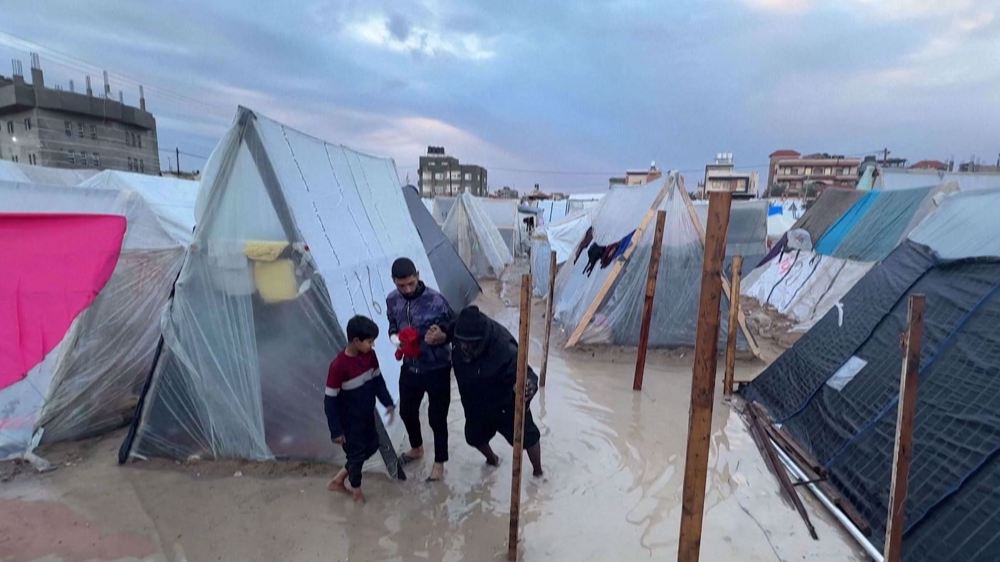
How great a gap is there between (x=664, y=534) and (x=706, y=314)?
178cm

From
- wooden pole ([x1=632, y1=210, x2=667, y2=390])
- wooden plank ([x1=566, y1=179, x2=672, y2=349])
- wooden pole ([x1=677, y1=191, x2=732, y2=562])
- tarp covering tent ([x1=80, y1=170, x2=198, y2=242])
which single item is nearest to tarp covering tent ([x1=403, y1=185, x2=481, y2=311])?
wooden plank ([x1=566, y1=179, x2=672, y2=349])

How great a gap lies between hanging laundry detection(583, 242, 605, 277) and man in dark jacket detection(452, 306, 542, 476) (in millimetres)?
4895

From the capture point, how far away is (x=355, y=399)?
3104 mm

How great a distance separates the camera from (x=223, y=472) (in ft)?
11.5

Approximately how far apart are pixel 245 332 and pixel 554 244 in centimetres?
945

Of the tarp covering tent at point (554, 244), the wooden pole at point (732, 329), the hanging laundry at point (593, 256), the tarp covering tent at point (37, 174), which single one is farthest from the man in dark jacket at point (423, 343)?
the tarp covering tent at point (554, 244)

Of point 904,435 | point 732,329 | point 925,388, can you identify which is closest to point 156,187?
point 732,329

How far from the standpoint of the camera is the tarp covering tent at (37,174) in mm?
8411

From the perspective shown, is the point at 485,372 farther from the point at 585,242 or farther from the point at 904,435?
the point at 585,242

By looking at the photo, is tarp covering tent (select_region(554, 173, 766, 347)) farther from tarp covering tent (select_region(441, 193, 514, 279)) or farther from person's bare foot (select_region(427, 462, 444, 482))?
tarp covering tent (select_region(441, 193, 514, 279))

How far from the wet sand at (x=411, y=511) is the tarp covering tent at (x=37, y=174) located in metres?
6.65

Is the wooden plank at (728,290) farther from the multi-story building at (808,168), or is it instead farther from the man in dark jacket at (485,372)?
the multi-story building at (808,168)

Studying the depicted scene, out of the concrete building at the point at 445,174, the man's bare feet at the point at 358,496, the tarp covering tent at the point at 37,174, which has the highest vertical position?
the concrete building at the point at 445,174

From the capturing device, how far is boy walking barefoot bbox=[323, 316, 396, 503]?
9.80 feet
